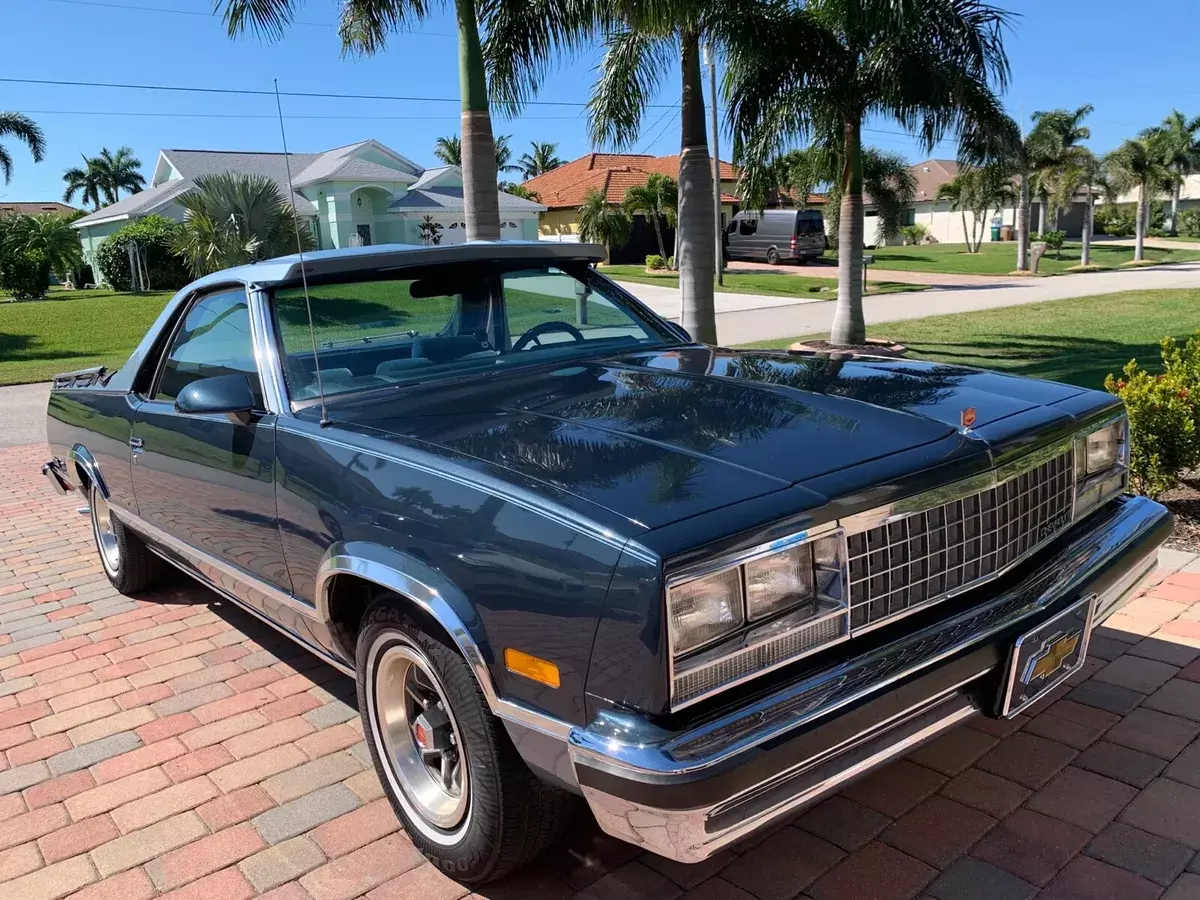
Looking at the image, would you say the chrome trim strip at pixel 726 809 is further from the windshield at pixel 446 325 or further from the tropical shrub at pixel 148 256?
the tropical shrub at pixel 148 256

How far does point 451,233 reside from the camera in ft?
128

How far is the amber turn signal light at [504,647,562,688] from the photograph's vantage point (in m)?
2.12

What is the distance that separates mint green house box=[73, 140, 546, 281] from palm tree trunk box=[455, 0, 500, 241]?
84.2 feet

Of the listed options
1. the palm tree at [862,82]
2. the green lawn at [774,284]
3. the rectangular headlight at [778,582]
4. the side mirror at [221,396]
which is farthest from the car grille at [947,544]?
the green lawn at [774,284]

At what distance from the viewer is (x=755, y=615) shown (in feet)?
7.05

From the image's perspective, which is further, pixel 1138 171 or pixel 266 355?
pixel 1138 171

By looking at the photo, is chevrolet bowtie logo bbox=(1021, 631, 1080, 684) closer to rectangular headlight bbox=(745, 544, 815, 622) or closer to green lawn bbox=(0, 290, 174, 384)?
rectangular headlight bbox=(745, 544, 815, 622)

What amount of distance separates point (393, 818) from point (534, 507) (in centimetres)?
139

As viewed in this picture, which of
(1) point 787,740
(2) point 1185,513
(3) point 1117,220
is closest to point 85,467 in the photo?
(1) point 787,740

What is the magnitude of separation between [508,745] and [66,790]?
6.21ft

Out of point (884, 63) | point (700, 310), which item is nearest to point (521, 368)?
point (700, 310)

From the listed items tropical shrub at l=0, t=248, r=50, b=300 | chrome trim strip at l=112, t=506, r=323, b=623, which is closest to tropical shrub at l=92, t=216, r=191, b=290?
tropical shrub at l=0, t=248, r=50, b=300

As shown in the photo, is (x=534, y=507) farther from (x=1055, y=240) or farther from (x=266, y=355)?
(x=1055, y=240)

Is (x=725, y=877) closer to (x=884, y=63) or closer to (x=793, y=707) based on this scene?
(x=793, y=707)
